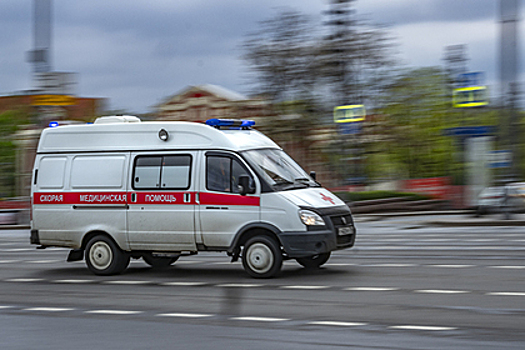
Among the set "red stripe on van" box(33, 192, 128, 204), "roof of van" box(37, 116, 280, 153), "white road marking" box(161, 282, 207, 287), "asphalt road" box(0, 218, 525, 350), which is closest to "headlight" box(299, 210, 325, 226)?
"asphalt road" box(0, 218, 525, 350)

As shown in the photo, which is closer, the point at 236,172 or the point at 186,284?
the point at 186,284

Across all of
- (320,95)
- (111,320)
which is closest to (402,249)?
(111,320)

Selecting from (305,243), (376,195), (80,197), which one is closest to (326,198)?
(305,243)

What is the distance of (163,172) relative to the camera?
1177cm

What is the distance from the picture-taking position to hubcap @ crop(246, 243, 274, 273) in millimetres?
11008

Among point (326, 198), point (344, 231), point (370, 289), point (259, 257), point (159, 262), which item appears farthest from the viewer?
point (159, 262)

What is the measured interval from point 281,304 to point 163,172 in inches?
144

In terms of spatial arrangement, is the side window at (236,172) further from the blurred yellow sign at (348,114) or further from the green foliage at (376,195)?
the green foliage at (376,195)

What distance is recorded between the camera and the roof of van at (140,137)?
457 inches

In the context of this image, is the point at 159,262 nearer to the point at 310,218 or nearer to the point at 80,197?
the point at 80,197

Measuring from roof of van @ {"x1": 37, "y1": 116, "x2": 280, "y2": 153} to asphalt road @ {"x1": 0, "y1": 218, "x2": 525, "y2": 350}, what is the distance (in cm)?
197

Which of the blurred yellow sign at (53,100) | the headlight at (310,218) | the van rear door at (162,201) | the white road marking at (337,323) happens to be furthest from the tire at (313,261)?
the blurred yellow sign at (53,100)

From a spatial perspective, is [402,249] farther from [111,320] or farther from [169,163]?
[111,320]

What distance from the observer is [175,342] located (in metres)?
6.91
